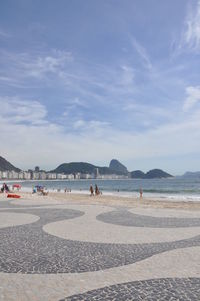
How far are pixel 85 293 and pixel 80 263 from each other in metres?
1.79

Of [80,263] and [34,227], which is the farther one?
[34,227]

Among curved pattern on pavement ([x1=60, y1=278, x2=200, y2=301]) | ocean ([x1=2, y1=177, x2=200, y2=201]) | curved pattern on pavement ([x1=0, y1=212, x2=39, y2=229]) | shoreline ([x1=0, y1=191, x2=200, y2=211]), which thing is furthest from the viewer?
ocean ([x1=2, y1=177, x2=200, y2=201])

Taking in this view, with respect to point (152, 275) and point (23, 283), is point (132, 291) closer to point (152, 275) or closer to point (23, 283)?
point (152, 275)

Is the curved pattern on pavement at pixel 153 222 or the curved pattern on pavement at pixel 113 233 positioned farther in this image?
the curved pattern on pavement at pixel 153 222

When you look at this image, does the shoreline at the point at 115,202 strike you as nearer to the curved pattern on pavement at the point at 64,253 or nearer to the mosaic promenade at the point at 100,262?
the mosaic promenade at the point at 100,262

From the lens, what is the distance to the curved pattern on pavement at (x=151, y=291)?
4.81 metres

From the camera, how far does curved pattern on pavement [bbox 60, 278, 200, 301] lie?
481 centimetres

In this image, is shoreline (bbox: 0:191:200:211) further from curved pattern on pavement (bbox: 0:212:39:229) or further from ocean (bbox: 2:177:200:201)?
ocean (bbox: 2:177:200:201)

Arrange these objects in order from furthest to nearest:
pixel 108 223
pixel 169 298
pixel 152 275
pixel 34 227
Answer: pixel 108 223 → pixel 34 227 → pixel 152 275 → pixel 169 298

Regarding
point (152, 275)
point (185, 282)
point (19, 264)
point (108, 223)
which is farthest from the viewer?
point (108, 223)

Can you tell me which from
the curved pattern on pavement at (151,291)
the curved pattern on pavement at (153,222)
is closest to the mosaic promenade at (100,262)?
the curved pattern on pavement at (151,291)

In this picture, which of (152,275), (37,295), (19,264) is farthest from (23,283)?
(152,275)

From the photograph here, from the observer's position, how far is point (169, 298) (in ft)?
15.8

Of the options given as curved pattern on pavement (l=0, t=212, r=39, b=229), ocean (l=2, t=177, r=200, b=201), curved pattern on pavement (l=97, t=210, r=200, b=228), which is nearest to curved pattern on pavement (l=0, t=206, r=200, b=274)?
curved pattern on pavement (l=0, t=212, r=39, b=229)
